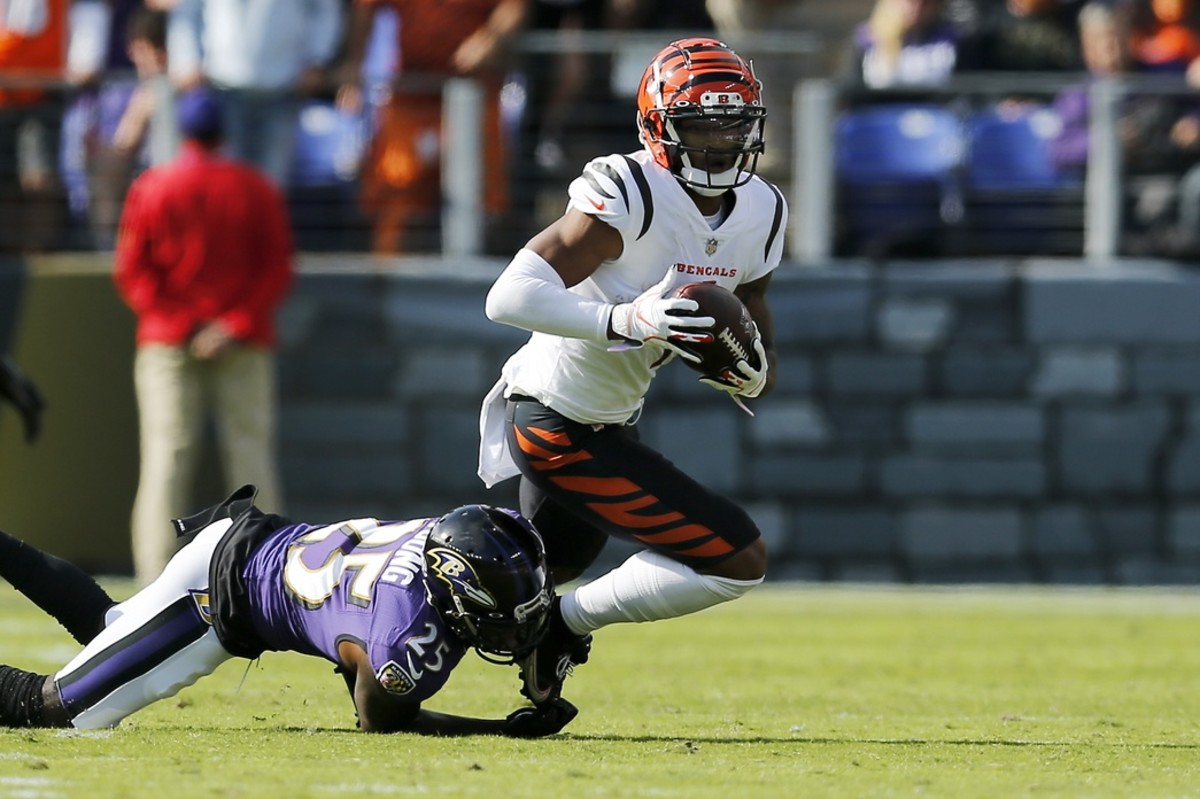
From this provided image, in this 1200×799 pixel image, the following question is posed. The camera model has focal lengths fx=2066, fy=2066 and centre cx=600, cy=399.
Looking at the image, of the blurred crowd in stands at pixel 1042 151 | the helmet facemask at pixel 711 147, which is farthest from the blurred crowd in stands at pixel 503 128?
the helmet facemask at pixel 711 147

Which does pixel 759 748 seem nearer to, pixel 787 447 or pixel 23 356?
pixel 787 447

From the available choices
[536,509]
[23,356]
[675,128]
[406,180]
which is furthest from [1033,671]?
[23,356]

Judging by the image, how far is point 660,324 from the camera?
5270mm

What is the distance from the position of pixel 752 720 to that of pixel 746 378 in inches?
48.2

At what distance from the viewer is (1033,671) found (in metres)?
7.66

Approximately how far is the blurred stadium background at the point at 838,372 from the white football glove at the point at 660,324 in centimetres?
542

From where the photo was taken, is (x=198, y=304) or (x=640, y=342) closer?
(x=640, y=342)

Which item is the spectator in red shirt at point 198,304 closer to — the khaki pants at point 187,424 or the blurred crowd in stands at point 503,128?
the khaki pants at point 187,424

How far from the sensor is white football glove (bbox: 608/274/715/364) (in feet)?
17.2

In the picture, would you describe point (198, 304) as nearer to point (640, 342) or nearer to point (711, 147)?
point (711, 147)

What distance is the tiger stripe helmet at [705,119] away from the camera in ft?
18.4

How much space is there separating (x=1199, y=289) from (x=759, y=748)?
624 cm

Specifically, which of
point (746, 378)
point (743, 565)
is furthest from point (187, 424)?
point (746, 378)

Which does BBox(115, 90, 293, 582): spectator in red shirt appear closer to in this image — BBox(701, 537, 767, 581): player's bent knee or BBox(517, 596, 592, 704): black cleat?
BBox(517, 596, 592, 704): black cleat
